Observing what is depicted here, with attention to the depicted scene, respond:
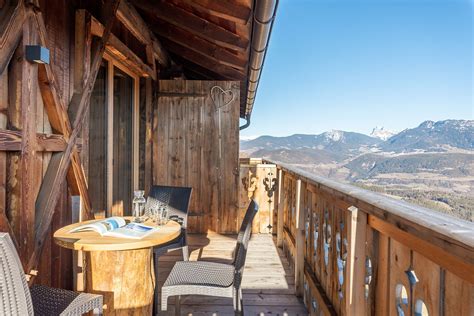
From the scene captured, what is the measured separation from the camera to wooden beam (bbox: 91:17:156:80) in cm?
280

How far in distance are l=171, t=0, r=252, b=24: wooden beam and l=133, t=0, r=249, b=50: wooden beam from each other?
44 cm

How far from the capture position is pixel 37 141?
6.80 feet

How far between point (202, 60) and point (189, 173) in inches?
64.9

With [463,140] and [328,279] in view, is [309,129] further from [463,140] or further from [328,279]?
[328,279]

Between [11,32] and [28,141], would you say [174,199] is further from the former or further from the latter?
[11,32]

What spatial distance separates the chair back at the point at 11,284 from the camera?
1146mm

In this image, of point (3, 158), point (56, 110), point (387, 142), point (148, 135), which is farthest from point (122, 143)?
point (387, 142)

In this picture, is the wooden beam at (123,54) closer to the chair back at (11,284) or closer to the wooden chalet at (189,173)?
the wooden chalet at (189,173)

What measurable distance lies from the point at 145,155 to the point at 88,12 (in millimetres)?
2097

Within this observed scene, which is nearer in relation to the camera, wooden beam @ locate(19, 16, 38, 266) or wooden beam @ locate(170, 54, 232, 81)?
wooden beam @ locate(19, 16, 38, 266)

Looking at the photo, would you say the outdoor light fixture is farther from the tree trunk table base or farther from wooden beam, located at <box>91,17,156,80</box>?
the tree trunk table base

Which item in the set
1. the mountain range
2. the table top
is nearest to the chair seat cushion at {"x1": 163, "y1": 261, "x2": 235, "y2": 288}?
the table top

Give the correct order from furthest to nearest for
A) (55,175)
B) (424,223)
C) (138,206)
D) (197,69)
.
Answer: (197,69), (138,206), (55,175), (424,223)

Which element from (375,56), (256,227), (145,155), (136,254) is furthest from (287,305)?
(375,56)
